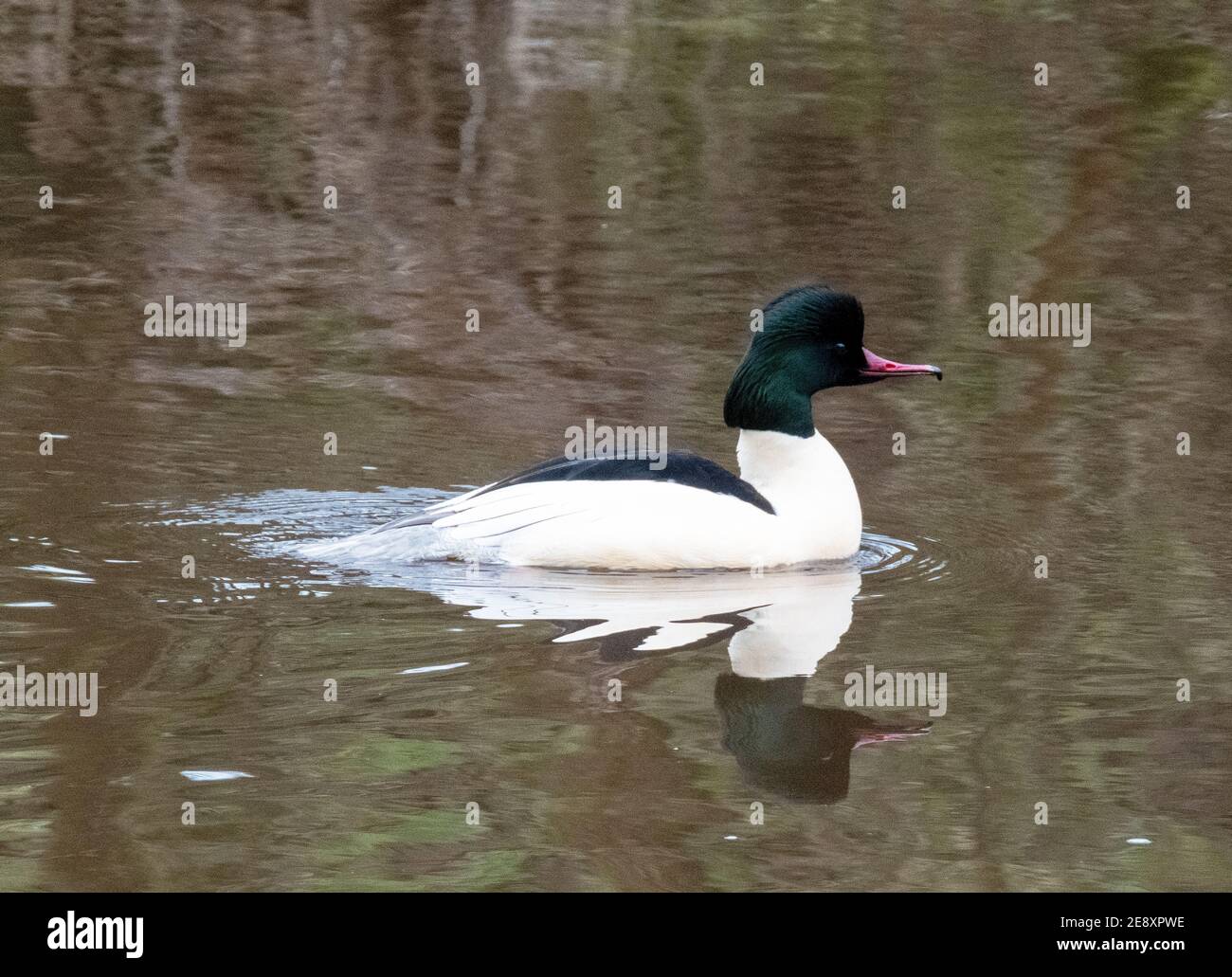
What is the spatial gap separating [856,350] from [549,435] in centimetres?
229

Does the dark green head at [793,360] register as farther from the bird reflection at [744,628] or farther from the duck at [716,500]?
the bird reflection at [744,628]

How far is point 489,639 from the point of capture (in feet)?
25.3

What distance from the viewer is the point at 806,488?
895cm

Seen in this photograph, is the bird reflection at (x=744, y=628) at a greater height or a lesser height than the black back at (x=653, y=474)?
lesser

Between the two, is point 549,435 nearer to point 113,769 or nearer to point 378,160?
point 113,769

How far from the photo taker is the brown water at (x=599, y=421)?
634cm

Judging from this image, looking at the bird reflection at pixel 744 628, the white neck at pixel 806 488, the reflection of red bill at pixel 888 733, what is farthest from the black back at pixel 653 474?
the reflection of red bill at pixel 888 733

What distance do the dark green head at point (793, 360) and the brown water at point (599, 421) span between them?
792 mm

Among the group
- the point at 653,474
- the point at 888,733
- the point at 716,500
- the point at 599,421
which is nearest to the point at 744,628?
the point at 716,500

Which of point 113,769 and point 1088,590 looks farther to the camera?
point 1088,590

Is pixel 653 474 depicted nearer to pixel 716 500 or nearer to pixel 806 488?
pixel 716 500

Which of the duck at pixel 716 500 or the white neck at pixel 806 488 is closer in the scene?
the duck at pixel 716 500

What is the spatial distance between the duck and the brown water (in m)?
0.16

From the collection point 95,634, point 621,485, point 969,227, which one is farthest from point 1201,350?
point 95,634
